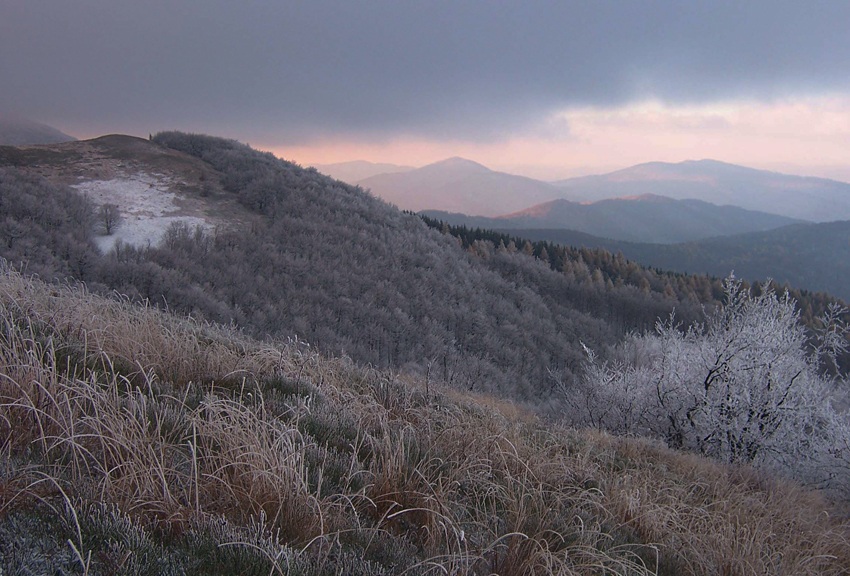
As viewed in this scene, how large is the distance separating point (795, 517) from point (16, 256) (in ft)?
52.0

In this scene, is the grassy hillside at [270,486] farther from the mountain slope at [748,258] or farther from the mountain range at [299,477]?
the mountain slope at [748,258]

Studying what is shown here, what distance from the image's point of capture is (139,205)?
18828 mm

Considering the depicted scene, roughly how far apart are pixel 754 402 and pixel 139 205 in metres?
20.8

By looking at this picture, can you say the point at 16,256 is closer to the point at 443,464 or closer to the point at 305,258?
the point at 305,258

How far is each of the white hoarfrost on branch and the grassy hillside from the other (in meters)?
6.41

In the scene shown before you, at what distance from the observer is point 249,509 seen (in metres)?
2.21

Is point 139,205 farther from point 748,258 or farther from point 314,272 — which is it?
point 748,258

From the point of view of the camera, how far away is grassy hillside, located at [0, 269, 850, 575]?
1.77 m

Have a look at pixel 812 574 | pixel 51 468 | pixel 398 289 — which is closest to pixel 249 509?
pixel 51 468

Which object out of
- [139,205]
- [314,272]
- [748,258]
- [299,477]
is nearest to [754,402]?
[299,477]

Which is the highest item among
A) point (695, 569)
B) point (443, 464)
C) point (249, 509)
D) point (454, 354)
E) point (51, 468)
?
point (51, 468)

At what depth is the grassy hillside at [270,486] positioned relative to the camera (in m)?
1.77

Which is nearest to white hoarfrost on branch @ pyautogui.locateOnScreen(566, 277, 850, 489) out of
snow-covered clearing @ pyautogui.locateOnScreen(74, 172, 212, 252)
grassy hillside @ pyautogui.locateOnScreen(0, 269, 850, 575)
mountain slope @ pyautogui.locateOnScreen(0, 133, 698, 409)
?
mountain slope @ pyautogui.locateOnScreen(0, 133, 698, 409)

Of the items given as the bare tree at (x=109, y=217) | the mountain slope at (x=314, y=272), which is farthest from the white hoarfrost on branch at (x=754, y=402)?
the bare tree at (x=109, y=217)
